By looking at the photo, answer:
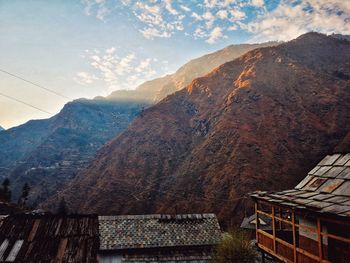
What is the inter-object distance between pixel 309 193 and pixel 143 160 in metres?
63.3

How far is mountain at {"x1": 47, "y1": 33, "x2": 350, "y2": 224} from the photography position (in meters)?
57.2

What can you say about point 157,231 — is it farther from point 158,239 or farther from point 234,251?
point 234,251

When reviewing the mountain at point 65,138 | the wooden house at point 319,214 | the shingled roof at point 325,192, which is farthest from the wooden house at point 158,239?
the mountain at point 65,138

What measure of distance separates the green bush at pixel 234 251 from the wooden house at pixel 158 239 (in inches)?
40.7

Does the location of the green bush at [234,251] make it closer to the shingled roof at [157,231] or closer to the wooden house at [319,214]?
the shingled roof at [157,231]

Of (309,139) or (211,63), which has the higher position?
(211,63)

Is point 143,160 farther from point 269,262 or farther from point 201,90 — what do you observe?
point 269,262

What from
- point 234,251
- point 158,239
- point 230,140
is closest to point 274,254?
point 234,251

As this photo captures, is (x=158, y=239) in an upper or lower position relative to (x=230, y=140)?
lower

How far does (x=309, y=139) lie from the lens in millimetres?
62750

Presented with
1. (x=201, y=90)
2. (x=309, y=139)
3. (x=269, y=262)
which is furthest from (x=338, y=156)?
(x=201, y=90)

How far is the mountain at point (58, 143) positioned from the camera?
345 ft

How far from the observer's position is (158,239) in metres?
22.6

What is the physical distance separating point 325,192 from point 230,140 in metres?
53.2
